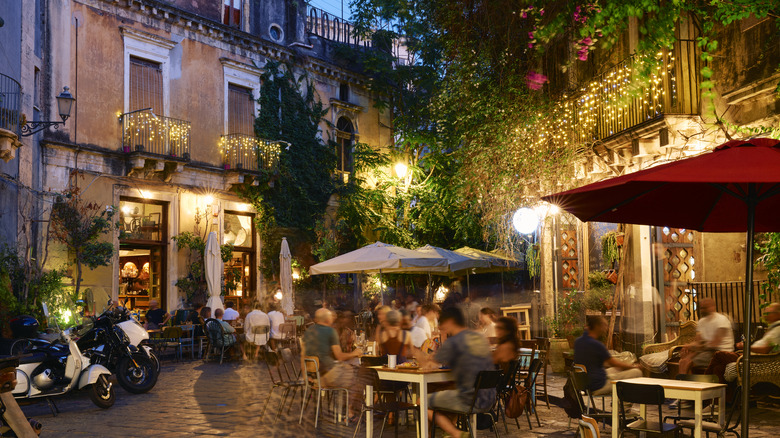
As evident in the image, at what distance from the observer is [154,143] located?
18812mm

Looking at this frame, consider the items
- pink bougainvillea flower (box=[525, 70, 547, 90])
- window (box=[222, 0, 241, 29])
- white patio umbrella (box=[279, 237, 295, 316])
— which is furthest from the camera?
window (box=[222, 0, 241, 29])

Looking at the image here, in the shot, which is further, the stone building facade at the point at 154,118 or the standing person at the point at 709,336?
the stone building facade at the point at 154,118

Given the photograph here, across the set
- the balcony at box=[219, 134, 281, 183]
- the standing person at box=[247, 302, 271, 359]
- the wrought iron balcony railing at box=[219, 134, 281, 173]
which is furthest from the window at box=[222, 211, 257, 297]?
the standing person at box=[247, 302, 271, 359]

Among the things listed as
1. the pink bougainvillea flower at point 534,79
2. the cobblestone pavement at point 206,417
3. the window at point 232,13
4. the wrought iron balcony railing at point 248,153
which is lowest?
the cobblestone pavement at point 206,417

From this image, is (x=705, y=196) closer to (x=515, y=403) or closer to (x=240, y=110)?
(x=515, y=403)

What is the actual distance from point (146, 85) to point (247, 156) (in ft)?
11.1

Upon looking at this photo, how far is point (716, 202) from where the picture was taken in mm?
6000

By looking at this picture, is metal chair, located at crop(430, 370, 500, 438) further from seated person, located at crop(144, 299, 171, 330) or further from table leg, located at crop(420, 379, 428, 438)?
seated person, located at crop(144, 299, 171, 330)

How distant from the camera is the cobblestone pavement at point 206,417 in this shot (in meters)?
8.07

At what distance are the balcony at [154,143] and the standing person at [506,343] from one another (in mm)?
Result: 12608

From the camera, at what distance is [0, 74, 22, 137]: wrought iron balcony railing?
498 inches

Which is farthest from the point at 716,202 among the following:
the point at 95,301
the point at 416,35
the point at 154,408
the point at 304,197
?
the point at 416,35

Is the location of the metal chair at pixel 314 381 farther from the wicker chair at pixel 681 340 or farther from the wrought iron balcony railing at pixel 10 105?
the wrought iron balcony railing at pixel 10 105

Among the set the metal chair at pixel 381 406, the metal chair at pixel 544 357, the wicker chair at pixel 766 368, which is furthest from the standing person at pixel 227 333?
the wicker chair at pixel 766 368
